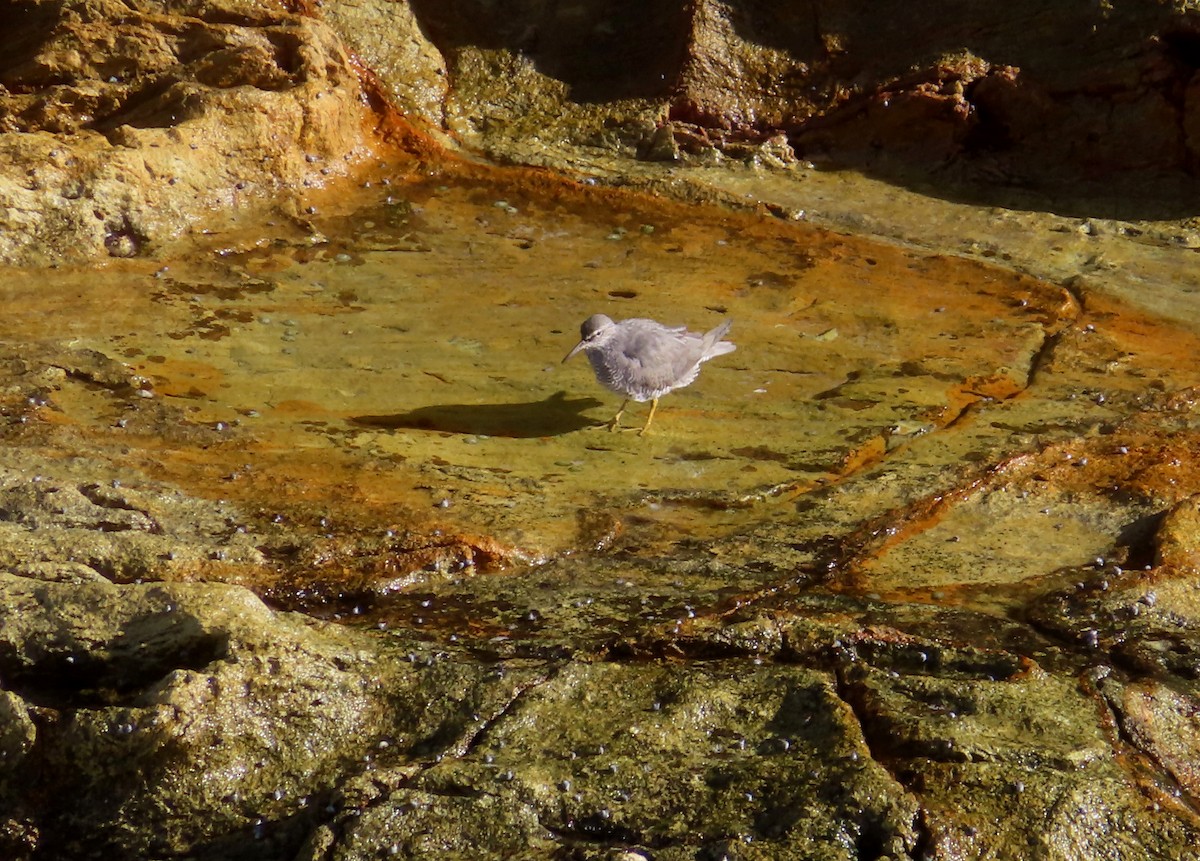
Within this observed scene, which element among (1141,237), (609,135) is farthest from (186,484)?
(1141,237)

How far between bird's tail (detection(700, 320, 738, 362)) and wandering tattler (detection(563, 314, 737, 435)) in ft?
0.05

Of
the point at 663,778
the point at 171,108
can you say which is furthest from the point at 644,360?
the point at 171,108

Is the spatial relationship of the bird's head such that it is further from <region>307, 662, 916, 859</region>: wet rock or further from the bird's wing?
<region>307, 662, 916, 859</region>: wet rock

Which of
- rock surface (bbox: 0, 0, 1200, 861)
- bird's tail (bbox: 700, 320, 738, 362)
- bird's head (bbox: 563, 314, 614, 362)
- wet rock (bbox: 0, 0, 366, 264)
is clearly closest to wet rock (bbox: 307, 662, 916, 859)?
rock surface (bbox: 0, 0, 1200, 861)

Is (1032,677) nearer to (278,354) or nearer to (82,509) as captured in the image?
(82,509)

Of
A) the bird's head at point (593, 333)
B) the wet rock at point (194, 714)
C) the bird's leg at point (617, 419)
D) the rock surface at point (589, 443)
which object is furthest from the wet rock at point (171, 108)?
the wet rock at point (194, 714)

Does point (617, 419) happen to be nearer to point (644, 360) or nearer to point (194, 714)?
point (644, 360)

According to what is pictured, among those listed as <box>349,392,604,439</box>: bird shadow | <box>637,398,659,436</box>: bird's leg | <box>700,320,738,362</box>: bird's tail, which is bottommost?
<box>349,392,604,439</box>: bird shadow

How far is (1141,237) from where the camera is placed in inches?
327

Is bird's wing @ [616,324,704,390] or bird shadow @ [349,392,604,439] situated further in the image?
bird's wing @ [616,324,704,390]

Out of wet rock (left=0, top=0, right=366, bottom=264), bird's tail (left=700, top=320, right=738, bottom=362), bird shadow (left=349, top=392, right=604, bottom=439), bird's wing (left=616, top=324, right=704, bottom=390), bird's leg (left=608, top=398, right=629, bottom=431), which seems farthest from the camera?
wet rock (left=0, top=0, right=366, bottom=264)

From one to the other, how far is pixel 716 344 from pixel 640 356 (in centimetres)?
62

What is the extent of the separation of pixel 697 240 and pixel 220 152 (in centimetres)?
295

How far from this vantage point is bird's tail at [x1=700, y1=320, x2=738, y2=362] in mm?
6477
